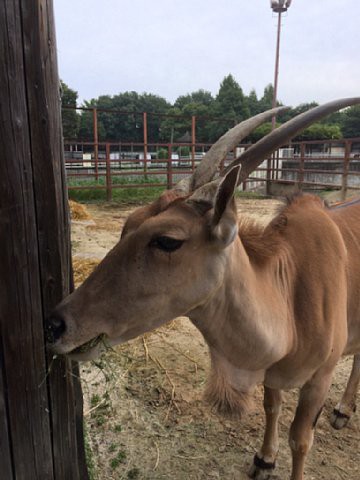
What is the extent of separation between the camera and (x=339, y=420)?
3285mm

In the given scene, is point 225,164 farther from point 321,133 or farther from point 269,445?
point 321,133

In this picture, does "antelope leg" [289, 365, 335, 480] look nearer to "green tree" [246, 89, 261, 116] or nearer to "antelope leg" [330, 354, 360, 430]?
"antelope leg" [330, 354, 360, 430]

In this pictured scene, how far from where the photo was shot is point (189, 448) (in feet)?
9.73

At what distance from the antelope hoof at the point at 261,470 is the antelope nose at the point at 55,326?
1.93 meters

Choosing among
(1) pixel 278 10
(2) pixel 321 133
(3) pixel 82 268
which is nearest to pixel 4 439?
(3) pixel 82 268

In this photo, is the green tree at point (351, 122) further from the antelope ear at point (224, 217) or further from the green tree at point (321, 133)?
the antelope ear at point (224, 217)

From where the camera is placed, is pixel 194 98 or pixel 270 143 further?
pixel 194 98

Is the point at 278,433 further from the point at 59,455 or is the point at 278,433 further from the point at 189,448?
the point at 59,455

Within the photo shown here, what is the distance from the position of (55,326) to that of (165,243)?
568 millimetres

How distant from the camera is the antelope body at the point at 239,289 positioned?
1.76 m

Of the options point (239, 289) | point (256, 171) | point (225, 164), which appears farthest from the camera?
point (256, 171)

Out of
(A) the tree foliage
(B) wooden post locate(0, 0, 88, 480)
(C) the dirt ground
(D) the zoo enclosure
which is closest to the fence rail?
(D) the zoo enclosure

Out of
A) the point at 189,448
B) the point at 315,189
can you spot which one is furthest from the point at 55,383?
the point at 315,189

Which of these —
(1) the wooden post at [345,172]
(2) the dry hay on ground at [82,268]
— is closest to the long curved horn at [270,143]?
(2) the dry hay on ground at [82,268]
